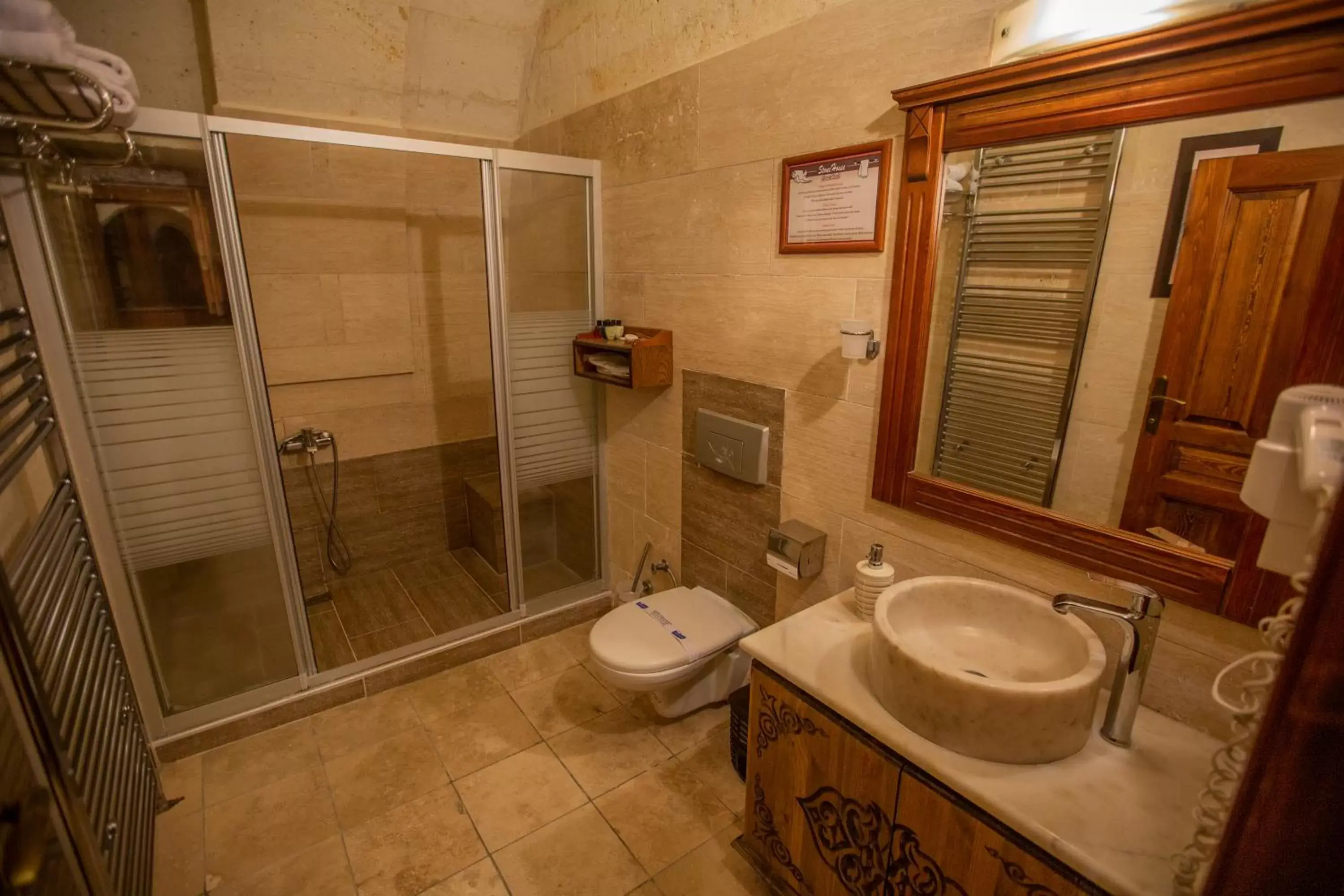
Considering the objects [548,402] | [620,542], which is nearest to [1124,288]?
[548,402]

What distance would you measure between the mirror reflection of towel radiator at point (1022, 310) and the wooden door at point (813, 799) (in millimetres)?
649

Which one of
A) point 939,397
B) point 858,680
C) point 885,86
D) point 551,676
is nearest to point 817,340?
point 939,397

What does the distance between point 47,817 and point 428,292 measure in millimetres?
→ 2363

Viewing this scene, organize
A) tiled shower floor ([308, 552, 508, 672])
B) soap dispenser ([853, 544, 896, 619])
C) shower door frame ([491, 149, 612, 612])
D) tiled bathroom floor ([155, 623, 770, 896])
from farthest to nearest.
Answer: tiled shower floor ([308, 552, 508, 672]), shower door frame ([491, 149, 612, 612]), tiled bathroom floor ([155, 623, 770, 896]), soap dispenser ([853, 544, 896, 619])

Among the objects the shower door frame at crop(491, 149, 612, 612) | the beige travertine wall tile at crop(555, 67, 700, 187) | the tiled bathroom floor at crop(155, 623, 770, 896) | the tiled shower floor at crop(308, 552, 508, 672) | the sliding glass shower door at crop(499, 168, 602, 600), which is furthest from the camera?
the tiled shower floor at crop(308, 552, 508, 672)

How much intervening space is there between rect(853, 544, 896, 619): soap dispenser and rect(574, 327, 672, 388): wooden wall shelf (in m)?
1.01

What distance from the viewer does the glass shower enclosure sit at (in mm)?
1745

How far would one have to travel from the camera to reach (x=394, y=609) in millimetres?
2773

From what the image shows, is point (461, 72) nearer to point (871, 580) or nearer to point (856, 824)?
point (871, 580)

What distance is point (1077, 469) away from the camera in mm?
1242

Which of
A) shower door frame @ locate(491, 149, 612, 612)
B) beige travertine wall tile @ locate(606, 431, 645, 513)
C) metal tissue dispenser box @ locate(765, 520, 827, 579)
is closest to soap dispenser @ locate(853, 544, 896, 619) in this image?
metal tissue dispenser box @ locate(765, 520, 827, 579)

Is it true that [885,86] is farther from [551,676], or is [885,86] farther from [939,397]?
[551,676]

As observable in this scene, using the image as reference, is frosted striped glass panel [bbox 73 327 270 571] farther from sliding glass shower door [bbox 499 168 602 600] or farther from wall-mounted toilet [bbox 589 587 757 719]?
wall-mounted toilet [bbox 589 587 757 719]

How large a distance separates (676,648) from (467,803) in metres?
0.76
